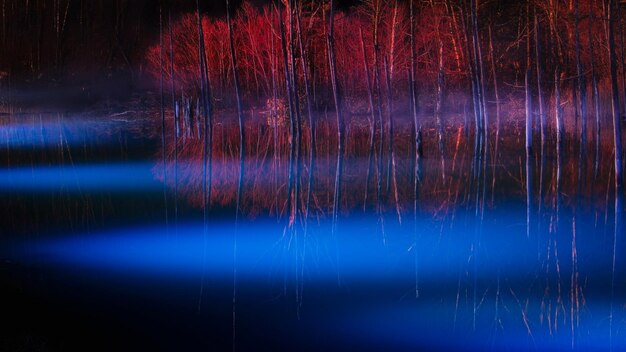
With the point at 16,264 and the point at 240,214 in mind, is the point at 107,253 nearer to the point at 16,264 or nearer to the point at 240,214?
the point at 16,264

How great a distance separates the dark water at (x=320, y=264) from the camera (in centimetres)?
572

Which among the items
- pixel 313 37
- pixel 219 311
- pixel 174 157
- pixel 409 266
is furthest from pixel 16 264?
pixel 313 37

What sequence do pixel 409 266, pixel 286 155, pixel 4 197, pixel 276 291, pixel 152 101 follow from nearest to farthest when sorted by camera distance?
pixel 276 291
pixel 409 266
pixel 4 197
pixel 286 155
pixel 152 101

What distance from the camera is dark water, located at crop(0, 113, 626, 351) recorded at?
5.72 meters

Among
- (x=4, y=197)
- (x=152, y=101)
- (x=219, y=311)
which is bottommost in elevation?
(x=219, y=311)

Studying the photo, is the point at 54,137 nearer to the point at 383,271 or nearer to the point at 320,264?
the point at 320,264

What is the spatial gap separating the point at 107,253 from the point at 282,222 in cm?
257

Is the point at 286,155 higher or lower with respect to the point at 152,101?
lower

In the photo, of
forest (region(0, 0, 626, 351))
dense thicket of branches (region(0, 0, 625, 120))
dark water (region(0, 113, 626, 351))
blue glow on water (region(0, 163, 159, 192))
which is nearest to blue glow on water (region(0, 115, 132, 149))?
forest (region(0, 0, 626, 351))

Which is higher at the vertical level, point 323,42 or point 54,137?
point 323,42

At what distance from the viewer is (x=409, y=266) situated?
7617 mm

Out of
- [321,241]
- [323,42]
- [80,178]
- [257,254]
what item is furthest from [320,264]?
[323,42]

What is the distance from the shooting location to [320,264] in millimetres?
7789

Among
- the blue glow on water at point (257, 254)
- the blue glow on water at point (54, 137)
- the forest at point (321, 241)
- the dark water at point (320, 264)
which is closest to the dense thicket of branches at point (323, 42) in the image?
the forest at point (321, 241)
